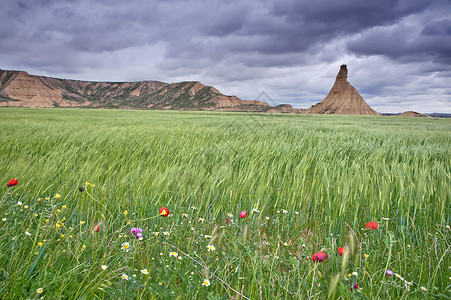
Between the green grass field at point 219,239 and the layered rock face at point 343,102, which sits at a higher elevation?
the layered rock face at point 343,102

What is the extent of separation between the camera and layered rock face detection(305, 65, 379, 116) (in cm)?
16200

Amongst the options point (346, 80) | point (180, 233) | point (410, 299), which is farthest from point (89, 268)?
point (346, 80)

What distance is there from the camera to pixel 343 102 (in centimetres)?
16688

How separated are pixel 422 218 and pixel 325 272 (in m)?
1.39

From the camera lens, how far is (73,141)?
4934 millimetres

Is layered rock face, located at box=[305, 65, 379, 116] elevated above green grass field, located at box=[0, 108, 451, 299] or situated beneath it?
elevated above

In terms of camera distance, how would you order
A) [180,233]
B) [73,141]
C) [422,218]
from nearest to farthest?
[180,233] < [422,218] < [73,141]

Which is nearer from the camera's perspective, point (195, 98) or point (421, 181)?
point (421, 181)

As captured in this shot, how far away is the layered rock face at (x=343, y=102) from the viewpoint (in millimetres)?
162000

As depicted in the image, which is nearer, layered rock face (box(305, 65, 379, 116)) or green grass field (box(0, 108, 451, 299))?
green grass field (box(0, 108, 451, 299))

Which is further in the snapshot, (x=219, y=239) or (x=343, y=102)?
(x=343, y=102)

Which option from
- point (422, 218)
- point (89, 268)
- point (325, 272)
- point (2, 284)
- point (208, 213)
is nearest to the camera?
point (2, 284)

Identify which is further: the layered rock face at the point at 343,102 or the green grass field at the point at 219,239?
the layered rock face at the point at 343,102

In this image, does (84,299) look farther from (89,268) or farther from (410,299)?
(410,299)
